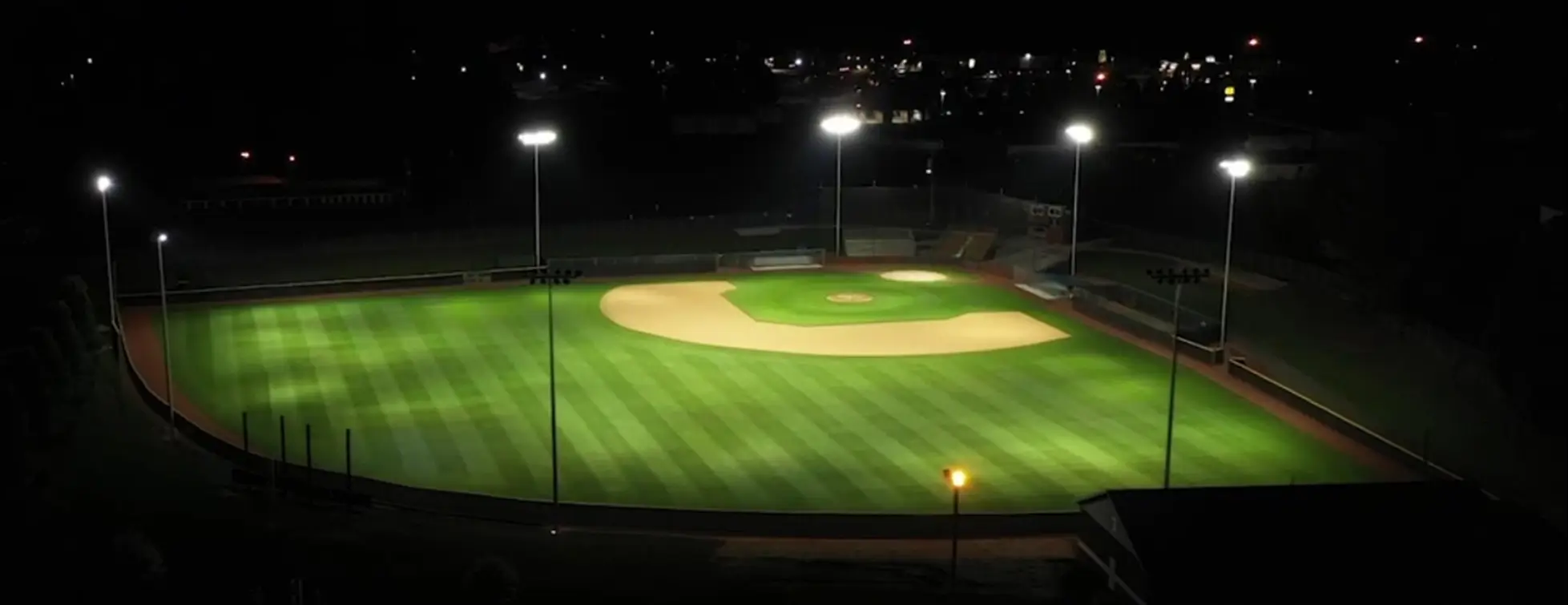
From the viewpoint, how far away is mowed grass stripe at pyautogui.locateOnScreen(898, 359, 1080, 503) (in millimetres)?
28031

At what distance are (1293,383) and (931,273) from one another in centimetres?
2065

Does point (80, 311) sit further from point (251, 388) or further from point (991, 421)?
point (991, 421)

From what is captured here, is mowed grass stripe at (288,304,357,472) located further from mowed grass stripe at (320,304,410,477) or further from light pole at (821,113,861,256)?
light pole at (821,113,861,256)

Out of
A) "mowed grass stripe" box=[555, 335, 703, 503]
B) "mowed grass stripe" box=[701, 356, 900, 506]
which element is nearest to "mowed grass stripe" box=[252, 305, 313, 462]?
"mowed grass stripe" box=[555, 335, 703, 503]

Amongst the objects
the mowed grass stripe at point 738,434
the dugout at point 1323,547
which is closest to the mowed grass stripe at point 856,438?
the mowed grass stripe at point 738,434

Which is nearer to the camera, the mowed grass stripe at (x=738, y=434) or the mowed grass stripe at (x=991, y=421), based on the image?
the mowed grass stripe at (x=738, y=434)

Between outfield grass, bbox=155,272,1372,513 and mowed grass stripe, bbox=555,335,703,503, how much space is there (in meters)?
0.08

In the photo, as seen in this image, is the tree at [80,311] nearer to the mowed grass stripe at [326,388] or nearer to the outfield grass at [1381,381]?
the mowed grass stripe at [326,388]

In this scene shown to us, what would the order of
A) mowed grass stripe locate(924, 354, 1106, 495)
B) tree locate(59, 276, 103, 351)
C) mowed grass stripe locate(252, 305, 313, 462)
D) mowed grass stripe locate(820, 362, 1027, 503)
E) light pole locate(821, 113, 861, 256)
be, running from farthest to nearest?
light pole locate(821, 113, 861, 256)
tree locate(59, 276, 103, 351)
mowed grass stripe locate(252, 305, 313, 462)
mowed grass stripe locate(924, 354, 1106, 495)
mowed grass stripe locate(820, 362, 1027, 503)

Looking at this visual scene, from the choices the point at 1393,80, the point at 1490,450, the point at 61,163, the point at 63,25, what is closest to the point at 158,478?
the point at 1490,450

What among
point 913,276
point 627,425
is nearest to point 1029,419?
point 627,425

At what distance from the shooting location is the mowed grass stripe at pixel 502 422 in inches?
1101

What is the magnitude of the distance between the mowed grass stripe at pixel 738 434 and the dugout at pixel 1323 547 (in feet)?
26.1

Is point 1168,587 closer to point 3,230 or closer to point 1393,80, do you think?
point 3,230
